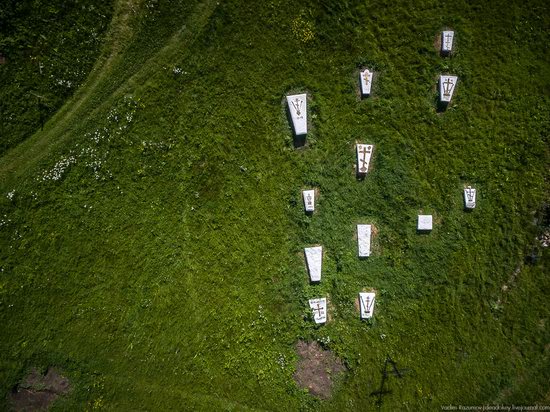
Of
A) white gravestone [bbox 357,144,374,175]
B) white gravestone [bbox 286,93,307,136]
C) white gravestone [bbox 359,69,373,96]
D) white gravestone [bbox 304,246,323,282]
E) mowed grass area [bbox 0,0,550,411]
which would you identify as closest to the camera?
mowed grass area [bbox 0,0,550,411]

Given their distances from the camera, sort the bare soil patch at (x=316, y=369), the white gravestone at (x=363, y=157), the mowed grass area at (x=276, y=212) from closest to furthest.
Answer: the mowed grass area at (x=276, y=212)
the white gravestone at (x=363, y=157)
the bare soil patch at (x=316, y=369)

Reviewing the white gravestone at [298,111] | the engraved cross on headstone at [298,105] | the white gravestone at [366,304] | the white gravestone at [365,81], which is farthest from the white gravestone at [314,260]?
the white gravestone at [365,81]

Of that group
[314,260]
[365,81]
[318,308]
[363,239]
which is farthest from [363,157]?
[318,308]

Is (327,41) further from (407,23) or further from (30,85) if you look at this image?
(30,85)

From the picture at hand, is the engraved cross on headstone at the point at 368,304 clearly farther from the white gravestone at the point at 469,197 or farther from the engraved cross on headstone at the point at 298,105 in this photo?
the engraved cross on headstone at the point at 298,105

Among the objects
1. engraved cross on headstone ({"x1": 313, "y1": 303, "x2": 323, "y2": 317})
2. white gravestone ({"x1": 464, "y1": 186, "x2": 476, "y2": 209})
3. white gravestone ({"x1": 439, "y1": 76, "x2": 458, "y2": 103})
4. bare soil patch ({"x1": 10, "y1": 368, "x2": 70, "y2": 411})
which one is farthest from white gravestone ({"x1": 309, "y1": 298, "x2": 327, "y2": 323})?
bare soil patch ({"x1": 10, "y1": 368, "x2": 70, "y2": 411})

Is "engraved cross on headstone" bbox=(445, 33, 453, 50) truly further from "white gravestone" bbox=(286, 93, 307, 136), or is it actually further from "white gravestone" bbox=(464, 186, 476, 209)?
"white gravestone" bbox=(286, 93, 307, 136)

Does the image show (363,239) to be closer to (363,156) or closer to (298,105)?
(363,156)
